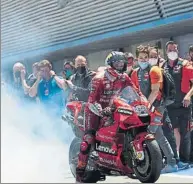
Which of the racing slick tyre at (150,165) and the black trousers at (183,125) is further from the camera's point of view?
the black trousers at (183,125)

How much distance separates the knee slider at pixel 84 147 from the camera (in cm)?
646

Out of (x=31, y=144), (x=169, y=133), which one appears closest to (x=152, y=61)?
(x=169, y=133)

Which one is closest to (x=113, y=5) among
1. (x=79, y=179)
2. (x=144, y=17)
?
(x=144, y=17)

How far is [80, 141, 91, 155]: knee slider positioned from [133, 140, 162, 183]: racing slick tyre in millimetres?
638

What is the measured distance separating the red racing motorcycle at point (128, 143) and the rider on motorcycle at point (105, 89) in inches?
2.7

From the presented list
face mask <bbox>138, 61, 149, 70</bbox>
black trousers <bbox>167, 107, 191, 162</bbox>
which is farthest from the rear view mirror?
black trousers <bbox>167, 107, 191, 162</bbox>

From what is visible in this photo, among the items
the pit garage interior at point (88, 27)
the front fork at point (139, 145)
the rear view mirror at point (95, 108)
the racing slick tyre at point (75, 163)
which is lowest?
the racing slick tyre at point (75, 163)

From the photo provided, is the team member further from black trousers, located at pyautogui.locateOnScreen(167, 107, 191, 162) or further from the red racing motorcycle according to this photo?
the red racing motorcycle

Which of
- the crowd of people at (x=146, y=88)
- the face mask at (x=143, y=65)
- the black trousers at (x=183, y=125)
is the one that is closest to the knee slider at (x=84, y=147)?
the crowd of people at (x=146, y=88)

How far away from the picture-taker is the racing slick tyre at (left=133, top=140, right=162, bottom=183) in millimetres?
5945

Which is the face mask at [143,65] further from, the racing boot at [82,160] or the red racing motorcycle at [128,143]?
the racing boot at [82,160]

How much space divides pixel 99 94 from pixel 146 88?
1255 millimetres

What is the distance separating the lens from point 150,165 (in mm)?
5992

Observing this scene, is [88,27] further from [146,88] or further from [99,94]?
[99,94]
